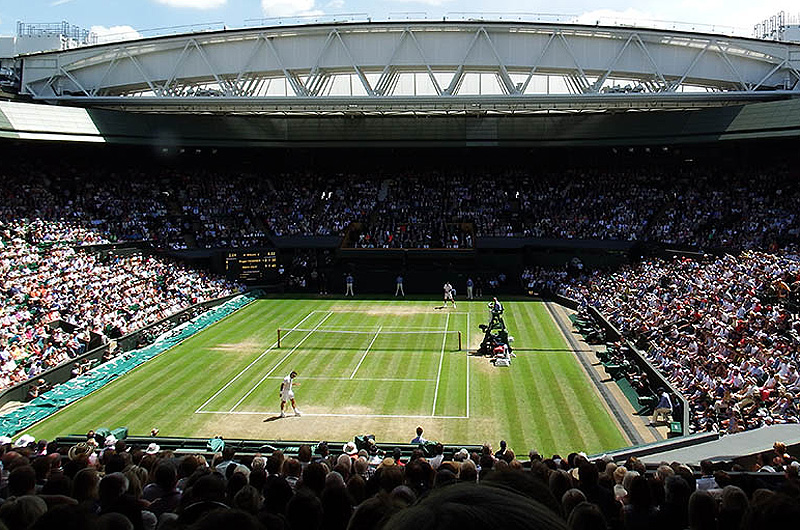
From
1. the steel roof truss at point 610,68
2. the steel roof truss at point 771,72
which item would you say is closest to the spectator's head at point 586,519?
the steel roof truss at point 610,68

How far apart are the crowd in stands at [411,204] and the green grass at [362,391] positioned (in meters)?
14.2

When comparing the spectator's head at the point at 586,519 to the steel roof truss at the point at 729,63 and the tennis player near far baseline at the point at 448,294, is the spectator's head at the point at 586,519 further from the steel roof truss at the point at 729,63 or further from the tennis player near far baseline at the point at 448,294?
the steel roof truss at the point at 729,63

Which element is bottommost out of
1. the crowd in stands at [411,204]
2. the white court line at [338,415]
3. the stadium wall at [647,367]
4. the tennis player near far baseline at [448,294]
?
the white court line at [338,415]

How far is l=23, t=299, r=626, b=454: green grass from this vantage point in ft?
62.8

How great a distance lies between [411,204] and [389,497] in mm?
48465

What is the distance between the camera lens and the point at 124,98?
140 ft

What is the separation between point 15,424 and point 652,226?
126ft

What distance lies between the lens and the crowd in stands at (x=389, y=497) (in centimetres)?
155

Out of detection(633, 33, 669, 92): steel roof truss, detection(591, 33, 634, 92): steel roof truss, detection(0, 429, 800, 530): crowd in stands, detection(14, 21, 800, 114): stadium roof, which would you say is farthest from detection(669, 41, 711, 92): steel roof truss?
detection(0, 429, 800, 530): crowd in stands

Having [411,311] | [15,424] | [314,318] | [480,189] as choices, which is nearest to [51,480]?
[15,424]

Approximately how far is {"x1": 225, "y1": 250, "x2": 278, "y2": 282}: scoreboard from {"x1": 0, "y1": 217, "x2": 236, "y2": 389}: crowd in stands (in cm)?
248

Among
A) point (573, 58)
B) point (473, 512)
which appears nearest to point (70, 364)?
point (473, 512)

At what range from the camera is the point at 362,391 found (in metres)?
22.9

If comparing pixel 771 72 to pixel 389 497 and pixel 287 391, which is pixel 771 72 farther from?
pixel 389 497
